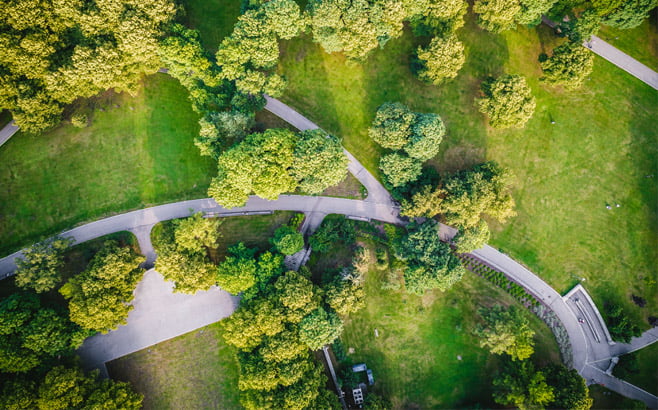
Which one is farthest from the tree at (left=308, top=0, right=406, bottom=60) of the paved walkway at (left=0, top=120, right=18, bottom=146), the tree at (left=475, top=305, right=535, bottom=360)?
the paved walkway at (left=0, top=120, right=18, bottom=146)

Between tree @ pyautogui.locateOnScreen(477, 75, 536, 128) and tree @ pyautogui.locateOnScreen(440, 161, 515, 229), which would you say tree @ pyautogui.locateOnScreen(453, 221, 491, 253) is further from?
tree @ pyautogui.locateOnScreen(477, 75, 536, 128)

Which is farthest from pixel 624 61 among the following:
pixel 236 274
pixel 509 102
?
pixel 236 274

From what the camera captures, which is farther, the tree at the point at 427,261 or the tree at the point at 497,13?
the tree at the point at 427,261

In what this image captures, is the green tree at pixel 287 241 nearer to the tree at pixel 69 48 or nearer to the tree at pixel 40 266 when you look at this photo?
the tree at pixel 69 48

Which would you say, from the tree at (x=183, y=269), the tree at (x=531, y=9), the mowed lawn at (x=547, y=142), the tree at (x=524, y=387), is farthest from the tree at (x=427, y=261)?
the tree at (x=531, y=9)

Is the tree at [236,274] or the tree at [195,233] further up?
the tree at [195,233]

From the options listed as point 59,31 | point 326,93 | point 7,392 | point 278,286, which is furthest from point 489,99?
point 7,392
